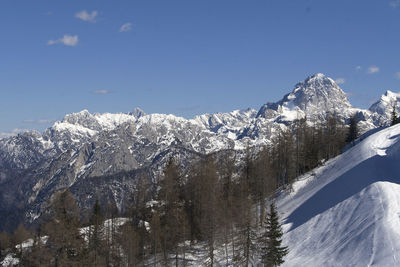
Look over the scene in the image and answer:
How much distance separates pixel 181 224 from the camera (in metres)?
59.7

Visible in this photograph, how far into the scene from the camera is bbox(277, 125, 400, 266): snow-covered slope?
4588 cm

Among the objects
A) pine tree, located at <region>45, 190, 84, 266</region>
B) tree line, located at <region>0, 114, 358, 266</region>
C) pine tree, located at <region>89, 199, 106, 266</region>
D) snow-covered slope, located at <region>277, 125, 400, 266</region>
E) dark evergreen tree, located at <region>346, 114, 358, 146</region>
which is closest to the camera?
snow-covered slope, located at <region>277, 125, 400, 266</region>

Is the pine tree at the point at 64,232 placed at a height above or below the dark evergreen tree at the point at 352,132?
below

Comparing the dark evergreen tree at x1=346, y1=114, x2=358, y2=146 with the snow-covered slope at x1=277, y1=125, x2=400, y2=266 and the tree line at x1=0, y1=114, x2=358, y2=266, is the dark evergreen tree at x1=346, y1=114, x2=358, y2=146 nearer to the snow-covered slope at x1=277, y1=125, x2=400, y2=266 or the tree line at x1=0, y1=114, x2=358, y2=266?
the tree line at x1=0, y1=114, x2=358, y2=266

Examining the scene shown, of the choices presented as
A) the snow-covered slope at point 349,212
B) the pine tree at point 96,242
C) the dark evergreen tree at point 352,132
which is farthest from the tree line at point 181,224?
the dark evergreen tree at point 352,132

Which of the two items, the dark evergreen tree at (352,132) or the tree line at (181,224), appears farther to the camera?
the dark evergreen tree at (352,132)

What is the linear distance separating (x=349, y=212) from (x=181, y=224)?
2491cm

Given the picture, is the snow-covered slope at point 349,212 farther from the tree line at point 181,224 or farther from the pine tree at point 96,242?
the pine tree at point 96,242

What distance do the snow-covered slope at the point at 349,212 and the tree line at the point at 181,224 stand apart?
139 inches

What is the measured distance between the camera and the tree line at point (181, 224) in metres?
51.1

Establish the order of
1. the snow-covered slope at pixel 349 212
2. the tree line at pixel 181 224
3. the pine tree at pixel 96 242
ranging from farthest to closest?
the pine tree at pixel 96 242 < the tree line at pixel 181 224 < the snow-covered slope at pixel 349 212

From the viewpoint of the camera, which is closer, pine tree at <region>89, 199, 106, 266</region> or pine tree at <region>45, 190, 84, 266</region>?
pine tree at <region>45, 190, 84, 266</region>

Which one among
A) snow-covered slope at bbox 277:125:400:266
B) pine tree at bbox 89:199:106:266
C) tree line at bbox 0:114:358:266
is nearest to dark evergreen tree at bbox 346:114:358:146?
tree line at bbox 0:114:358:266

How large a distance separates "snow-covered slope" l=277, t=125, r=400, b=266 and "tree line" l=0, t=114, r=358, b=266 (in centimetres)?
353
